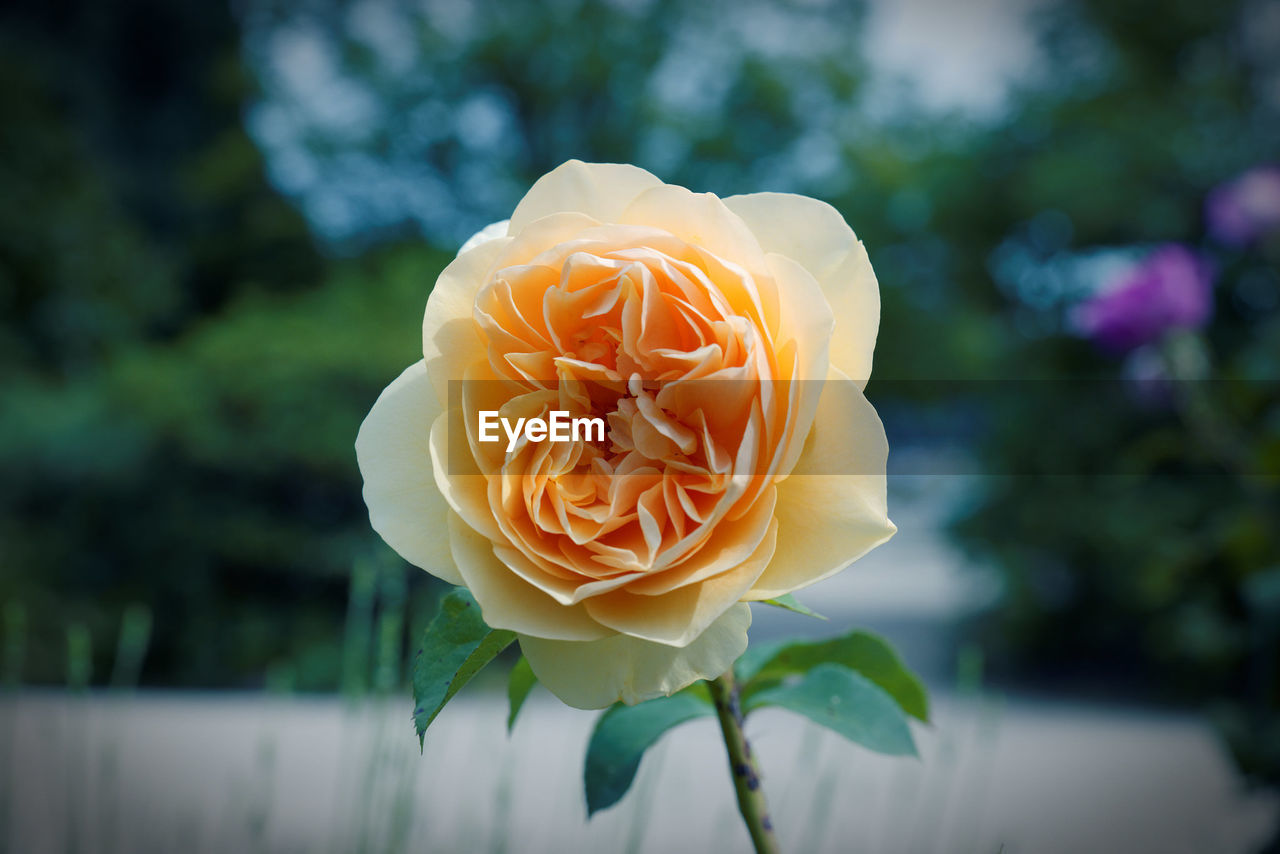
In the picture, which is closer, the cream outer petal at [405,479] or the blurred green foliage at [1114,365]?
the cream outer petal at [405,479]

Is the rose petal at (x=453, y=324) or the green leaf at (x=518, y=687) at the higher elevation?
the rose petal at (x=453, y=324)

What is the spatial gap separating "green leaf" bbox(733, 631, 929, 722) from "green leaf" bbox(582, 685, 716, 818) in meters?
0.02

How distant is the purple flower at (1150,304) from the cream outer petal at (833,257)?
59.1 inches

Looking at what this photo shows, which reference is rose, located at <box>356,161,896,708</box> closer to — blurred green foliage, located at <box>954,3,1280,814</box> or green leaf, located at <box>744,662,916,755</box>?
green leaf, located at <box>744,662,916,755</box>

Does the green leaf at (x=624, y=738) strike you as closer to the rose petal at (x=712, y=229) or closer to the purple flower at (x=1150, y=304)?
the rose petal at (x=712, y=229)

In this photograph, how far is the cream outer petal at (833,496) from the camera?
0.78 feet

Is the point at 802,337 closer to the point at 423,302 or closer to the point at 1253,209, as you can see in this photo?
the point at 1253,209

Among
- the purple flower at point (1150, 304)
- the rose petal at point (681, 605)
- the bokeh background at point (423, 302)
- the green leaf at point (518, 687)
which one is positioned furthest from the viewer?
the bokeh background at point (423, 302)

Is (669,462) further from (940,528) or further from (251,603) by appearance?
(251,603)

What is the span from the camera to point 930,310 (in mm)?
4164

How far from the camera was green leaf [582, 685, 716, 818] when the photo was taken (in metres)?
0.31

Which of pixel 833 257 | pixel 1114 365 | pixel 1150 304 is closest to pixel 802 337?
pixel 833 257

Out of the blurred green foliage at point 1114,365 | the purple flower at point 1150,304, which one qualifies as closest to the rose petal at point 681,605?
the purple flower at point 1150,304

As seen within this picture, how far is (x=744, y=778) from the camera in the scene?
0.28 meters
